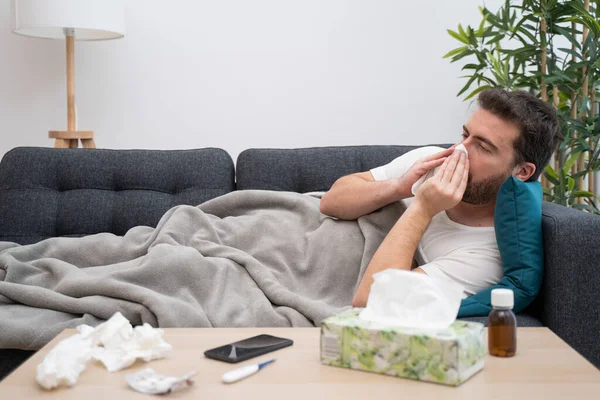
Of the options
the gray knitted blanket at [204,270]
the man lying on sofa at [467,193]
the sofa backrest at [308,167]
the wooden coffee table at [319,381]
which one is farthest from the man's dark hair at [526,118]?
the wooden coffee table at [319,381]

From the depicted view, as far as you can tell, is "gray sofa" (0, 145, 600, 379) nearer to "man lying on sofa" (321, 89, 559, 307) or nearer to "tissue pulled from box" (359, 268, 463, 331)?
"man lying on sofa" (321, 89, 559, 307)

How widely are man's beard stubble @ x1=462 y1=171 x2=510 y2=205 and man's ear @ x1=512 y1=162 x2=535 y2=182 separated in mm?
31

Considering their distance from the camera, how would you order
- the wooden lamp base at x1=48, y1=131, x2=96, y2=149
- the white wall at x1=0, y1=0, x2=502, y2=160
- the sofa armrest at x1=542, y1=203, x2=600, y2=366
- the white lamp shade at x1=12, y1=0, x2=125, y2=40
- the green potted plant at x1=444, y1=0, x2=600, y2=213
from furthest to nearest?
1. the white wall at x1=0, y1=0, x2=502, y2=160
2. the wooden lamp base at x1=48, y1=131, x2=96, y2=149
3. the white lamp shade at x1=12, y1=0, x2=125, y2=40
4. the green potted plant at x1=444, y1=0, x2=600, y2=213
5. the sofa armrest at x1=542, y1=203, x2=600, y2=366

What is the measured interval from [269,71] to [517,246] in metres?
1.92

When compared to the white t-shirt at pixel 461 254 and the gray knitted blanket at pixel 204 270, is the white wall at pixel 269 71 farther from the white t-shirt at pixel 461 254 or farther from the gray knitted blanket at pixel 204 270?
the white t-shirt at pixel 461 254

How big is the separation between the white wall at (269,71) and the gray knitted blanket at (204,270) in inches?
47.9

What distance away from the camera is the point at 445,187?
1768 mm

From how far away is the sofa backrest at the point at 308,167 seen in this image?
7.92 ft

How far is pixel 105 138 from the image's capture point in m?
3.43

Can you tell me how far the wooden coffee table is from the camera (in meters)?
0.91

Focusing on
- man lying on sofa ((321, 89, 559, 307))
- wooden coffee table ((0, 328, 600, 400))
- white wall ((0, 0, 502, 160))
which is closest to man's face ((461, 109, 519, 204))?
man lying on sofa ((321, 89, 559, 307))

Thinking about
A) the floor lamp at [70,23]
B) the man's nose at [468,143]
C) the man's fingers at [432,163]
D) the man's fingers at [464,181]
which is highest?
the floor lamp at [70,23]

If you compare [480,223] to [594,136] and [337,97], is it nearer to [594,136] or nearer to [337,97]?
[594,136]

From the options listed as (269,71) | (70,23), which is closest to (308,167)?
(269,71)
